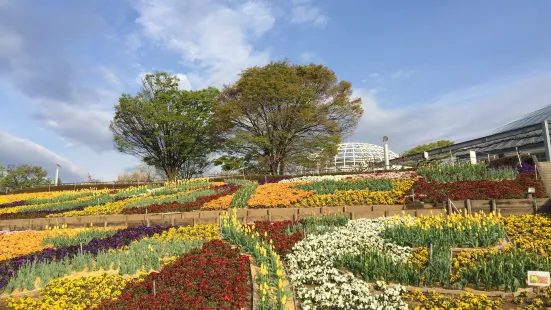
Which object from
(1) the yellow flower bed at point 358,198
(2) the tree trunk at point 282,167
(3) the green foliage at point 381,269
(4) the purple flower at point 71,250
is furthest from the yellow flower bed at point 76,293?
(2) the tree trunk at point 282,167

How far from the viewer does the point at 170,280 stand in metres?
6.78

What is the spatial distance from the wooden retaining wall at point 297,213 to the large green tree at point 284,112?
1883 centimetres

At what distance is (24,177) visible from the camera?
5088 centimetres

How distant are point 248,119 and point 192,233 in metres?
25.4

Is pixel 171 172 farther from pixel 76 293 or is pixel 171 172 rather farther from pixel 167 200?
pixel 76 293

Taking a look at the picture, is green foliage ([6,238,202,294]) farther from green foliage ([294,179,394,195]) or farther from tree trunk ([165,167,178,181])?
tree trunk ([165,167,178,181])

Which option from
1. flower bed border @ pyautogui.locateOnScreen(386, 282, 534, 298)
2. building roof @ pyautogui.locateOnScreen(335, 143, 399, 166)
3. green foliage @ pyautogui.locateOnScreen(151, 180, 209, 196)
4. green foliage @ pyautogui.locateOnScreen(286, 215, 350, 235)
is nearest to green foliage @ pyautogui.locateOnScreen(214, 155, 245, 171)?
green foliage @ pyautogui.locateOnScreen(151, 180, 209, 196)

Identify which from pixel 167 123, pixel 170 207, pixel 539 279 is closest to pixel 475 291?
pixel 539 279

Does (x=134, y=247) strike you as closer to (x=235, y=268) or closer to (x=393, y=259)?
(x=235, y=268)

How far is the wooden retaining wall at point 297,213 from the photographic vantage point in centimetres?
1177

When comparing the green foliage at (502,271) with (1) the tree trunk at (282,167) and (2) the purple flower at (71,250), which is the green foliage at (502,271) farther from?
(1) the tree trunk at (282,167)

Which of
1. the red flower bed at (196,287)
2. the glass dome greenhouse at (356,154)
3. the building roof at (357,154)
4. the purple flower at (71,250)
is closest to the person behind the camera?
the red flower bed at (196,287)

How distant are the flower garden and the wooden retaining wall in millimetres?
648

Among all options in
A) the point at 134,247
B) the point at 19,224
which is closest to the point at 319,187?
the point at 134,247
